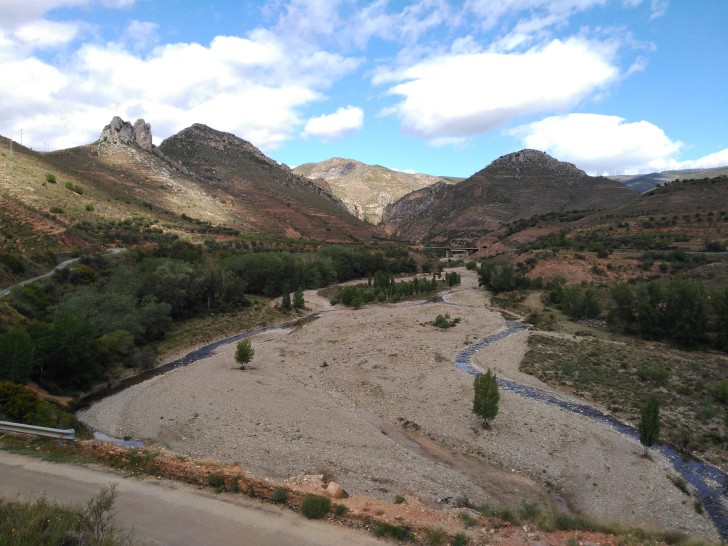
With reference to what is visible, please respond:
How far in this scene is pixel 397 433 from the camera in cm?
2114

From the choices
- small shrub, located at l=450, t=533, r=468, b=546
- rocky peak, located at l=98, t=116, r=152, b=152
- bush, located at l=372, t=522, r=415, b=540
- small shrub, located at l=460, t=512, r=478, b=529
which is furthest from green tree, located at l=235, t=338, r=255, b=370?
rocky peak, located at l=98, t=116, r=152, b=152

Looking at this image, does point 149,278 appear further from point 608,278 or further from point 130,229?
point 608,278

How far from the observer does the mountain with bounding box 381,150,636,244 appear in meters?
151

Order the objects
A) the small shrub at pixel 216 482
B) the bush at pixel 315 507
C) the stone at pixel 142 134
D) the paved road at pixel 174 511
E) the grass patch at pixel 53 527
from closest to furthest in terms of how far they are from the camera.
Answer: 1. the grass patch at pixel 53 527
2. the paved road at pixel 174 511
3. the bush at pixel 315 507
4. the small shrub at pixel 216 482
5. the stone at pixel 142 134

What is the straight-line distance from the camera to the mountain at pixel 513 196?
496 feet

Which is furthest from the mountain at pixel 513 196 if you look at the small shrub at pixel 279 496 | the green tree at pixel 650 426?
the small shrub at pixel 279 496

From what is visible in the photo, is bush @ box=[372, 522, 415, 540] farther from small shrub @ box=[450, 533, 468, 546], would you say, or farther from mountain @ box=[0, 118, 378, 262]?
mountain @ box=[0, 118, 378, 262]

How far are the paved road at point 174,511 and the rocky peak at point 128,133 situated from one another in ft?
364

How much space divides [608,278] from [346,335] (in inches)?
1563

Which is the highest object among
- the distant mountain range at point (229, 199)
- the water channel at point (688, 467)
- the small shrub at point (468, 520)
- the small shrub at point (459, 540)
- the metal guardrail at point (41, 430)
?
the distant mountain range at point (229, 199)

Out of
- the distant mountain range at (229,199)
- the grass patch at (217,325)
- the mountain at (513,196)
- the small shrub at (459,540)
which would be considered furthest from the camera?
the mountain at (513,196)

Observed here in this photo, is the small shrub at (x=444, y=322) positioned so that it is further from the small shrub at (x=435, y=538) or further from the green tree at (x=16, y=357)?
the small shrub at (x=435, y=538)

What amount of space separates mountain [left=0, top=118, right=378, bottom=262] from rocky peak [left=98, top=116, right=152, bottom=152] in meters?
0.26

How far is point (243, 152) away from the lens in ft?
480
